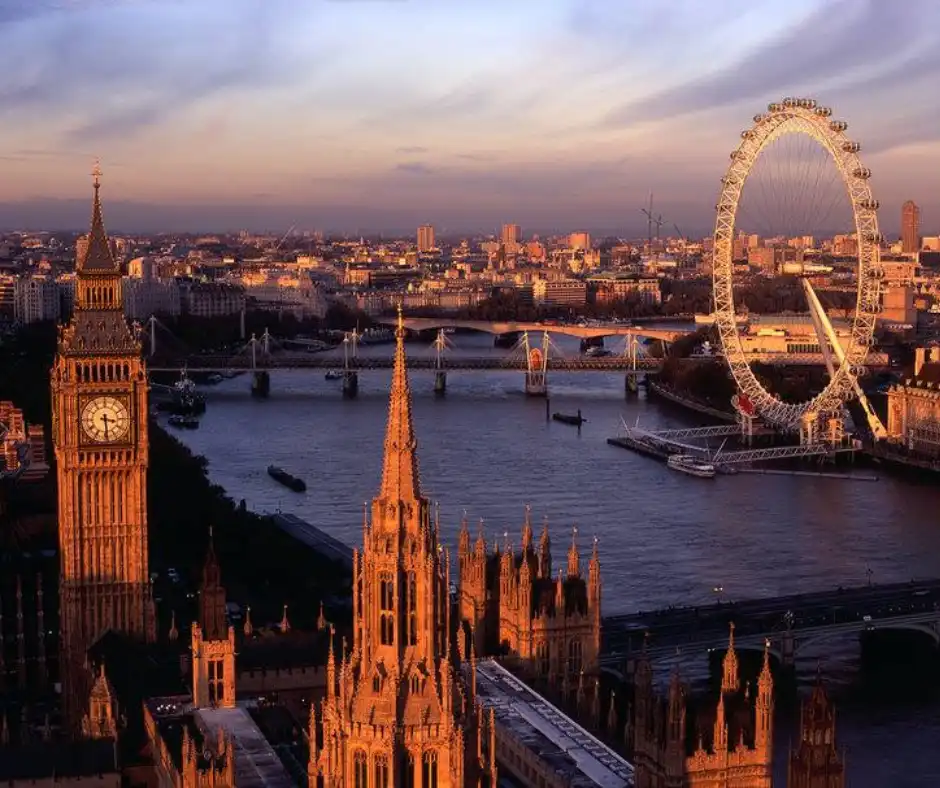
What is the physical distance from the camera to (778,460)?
3519cm

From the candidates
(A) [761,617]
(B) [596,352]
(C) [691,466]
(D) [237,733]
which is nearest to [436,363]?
(B) [596,352]

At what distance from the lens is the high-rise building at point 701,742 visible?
10227 millimetres

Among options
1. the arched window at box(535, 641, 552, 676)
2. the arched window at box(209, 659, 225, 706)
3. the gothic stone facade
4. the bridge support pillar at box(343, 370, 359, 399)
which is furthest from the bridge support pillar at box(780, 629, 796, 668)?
the bridge support pillar at box(343, 370, 359, 399)

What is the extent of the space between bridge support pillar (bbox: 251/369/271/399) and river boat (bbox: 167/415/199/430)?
22.4 ft

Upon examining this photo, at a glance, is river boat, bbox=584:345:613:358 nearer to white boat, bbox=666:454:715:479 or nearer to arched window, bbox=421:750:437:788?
white boat, bbox=666:454:715:479

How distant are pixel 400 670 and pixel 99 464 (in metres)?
7.99

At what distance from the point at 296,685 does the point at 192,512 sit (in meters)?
10.1

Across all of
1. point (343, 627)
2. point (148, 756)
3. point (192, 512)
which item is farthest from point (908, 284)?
point (148, 756)

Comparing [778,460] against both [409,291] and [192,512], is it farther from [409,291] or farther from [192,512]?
[409,291]

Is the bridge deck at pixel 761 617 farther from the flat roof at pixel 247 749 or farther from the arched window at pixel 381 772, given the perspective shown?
the arched window at pixel 381 772

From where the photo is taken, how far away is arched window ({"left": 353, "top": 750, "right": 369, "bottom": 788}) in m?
8.36

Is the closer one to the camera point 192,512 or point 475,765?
point 475,765

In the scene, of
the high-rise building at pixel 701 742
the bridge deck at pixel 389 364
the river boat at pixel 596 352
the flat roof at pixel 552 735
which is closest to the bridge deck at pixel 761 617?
the flat roof at pixel 552 735

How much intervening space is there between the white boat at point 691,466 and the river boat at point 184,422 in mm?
11616
